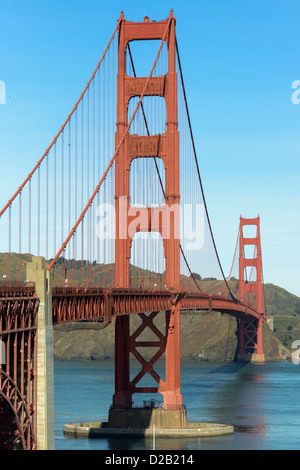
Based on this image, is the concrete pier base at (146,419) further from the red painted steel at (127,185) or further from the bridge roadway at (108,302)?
the bridge roadway at (108,302)

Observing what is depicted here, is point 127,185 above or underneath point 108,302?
above

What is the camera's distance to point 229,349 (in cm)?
15688

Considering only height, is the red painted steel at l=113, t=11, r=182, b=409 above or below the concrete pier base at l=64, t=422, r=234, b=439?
above

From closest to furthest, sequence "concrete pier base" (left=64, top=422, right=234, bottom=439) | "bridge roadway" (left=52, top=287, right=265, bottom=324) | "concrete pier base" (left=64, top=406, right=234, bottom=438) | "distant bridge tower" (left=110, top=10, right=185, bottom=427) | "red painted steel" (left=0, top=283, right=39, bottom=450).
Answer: "red painted steel" (left=0, top=283, right=39, bottom=450)
"bridge roadway" (left=52, top=287, right=265, bottom=324)
"concrete pier base" (left=64, top=422, right=234, bottom=439)
"concrete pier base" (left=64, top=406, right=234, bottom=438)
"distant bridge tower" (left=110, top=10, right=185, bottom=427)

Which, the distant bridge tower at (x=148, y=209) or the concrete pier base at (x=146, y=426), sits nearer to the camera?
the concrete pier base at (x=146, y=426)

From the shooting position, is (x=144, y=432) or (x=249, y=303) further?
(x=249, y=303)

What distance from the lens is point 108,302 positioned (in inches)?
1682

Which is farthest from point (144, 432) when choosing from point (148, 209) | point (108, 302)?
point (108, 302)

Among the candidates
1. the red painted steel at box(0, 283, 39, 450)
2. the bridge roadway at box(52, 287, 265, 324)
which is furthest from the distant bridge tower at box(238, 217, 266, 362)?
the red painted steel at box(0, 283, 39, 450)

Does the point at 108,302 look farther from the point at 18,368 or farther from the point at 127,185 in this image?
the point at 127,185

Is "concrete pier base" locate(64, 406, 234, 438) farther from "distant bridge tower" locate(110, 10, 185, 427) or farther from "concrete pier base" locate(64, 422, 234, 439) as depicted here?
"distant bridge tower" locate(110, 10, 185, 427)

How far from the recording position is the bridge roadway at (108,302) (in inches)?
1379

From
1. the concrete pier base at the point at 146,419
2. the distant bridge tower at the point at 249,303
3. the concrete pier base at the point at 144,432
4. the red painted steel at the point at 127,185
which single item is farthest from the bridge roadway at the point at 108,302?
the distant bridge tower at the point at 249,303

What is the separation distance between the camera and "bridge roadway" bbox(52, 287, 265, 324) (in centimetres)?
3503
